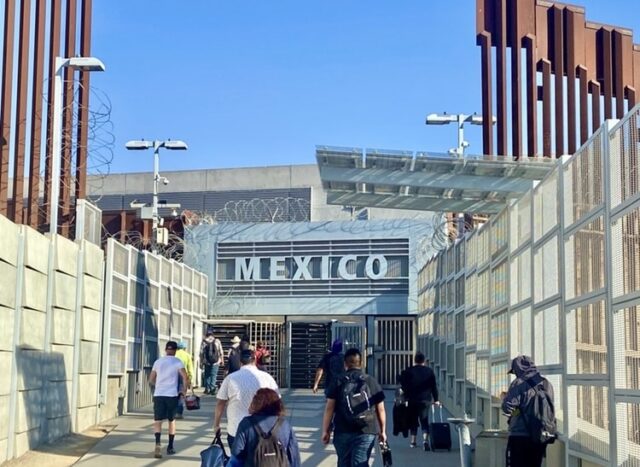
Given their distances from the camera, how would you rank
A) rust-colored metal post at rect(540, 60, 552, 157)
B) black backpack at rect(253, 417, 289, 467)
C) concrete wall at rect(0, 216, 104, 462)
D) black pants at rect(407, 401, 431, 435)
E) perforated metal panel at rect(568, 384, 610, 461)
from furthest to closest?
1. rust-colored metal post at rect(540, 60, 552, 157)
2. black pants at rect(407, 401, 431, 435)
3. concrete wall at rect(0, 216, 104, 462)
4. perforated metal panel at rect(568, 384, 610, 461)
5. black backpack at rect(253, 417, 289, 467)

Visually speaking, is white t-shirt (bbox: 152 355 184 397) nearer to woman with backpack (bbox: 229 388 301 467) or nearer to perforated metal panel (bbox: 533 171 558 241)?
perforated metal panel (bbox: 533 171 558 241)

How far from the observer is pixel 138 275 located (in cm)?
1886

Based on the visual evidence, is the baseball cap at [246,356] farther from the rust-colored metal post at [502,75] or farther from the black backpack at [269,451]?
the rust-colored metal post at [502,75]

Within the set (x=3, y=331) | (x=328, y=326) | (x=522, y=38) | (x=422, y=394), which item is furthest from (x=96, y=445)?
(x=328, y=326)

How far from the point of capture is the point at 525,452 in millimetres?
8617

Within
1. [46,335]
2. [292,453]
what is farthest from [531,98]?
[292,453]

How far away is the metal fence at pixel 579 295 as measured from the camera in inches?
278

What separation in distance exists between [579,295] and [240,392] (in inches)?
127

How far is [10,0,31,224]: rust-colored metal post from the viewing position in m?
14.8

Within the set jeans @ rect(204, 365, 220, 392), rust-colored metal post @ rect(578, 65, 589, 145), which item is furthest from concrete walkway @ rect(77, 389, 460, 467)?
rust-colored metal post @ rect(578, 65, 589, 145)

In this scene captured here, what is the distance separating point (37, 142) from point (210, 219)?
1233 centimetres

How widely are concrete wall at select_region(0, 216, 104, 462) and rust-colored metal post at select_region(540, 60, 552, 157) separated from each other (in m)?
9.43

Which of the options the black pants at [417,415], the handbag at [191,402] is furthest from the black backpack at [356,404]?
the handbag at [191,402]

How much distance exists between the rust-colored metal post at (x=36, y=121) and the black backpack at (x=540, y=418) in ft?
31.0
